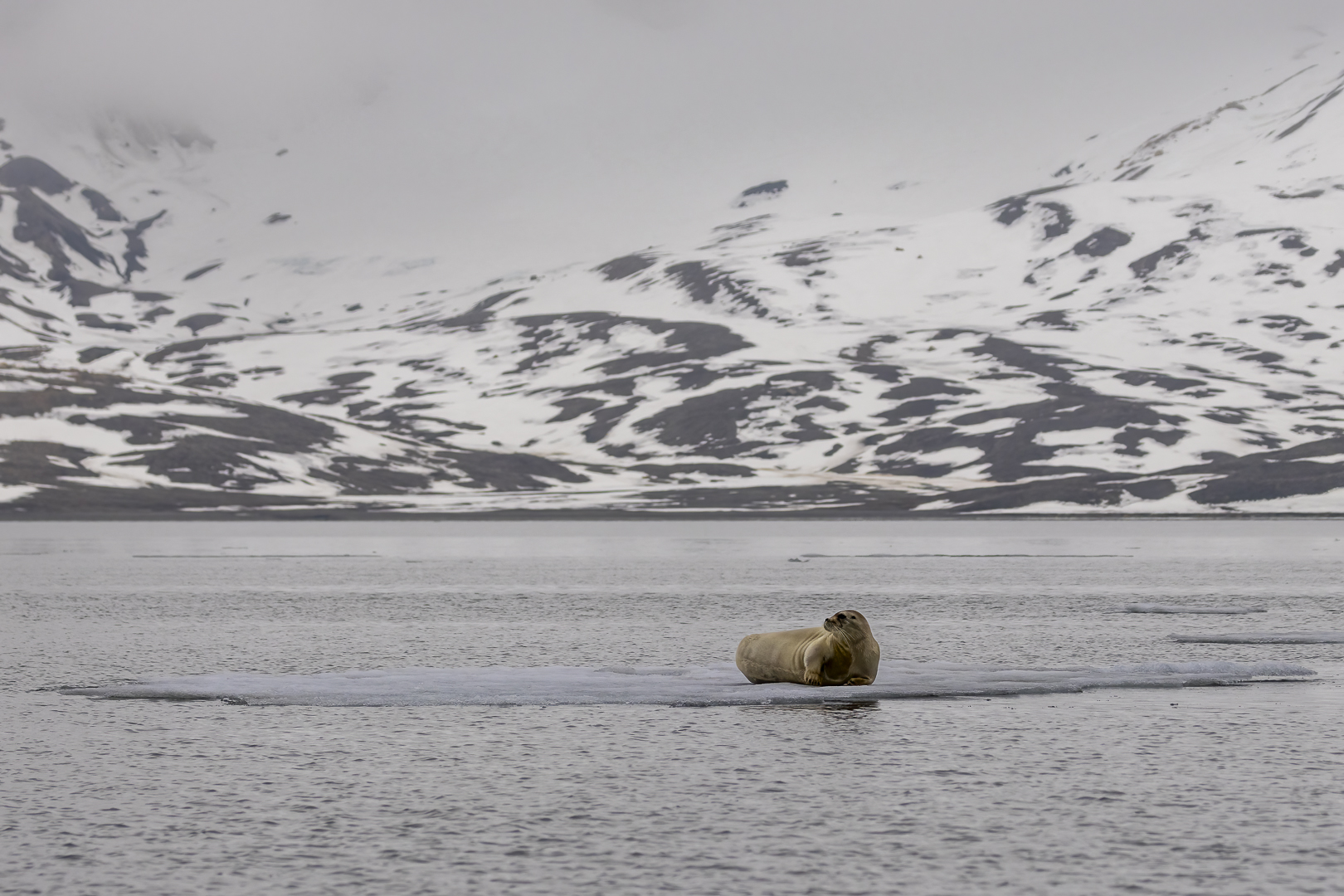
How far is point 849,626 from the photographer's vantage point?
102ft

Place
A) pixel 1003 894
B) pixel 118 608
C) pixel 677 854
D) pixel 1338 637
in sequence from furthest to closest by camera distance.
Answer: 1. pixel 118 608
2. pixel 1338 637
3. pixel 677 854
4. pixel 1003 894

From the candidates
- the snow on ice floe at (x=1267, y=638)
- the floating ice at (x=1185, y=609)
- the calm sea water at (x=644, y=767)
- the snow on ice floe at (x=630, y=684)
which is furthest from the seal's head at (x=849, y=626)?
the floating ice at (x=1185, y=609)

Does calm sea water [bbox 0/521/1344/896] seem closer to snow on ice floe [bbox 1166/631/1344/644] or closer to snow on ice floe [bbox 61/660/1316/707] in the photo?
snow on ice floe [bbox 61/660/1316/707]

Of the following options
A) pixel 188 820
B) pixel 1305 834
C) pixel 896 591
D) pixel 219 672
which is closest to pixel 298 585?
pixel 896 591

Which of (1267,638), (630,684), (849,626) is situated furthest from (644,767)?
(1267,638)

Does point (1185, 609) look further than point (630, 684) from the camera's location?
Yes

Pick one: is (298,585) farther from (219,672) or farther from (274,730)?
(274,730)

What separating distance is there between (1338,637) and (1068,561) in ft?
218

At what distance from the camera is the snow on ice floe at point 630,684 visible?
29.9 m

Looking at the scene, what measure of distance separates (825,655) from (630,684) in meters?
3.94

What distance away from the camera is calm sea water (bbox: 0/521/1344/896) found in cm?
1667

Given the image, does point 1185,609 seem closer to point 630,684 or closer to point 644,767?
point 630,684

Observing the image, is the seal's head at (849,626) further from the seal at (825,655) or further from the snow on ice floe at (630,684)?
the snow on ice floe at (630,684)

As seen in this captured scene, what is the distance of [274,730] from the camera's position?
86.0 ft
